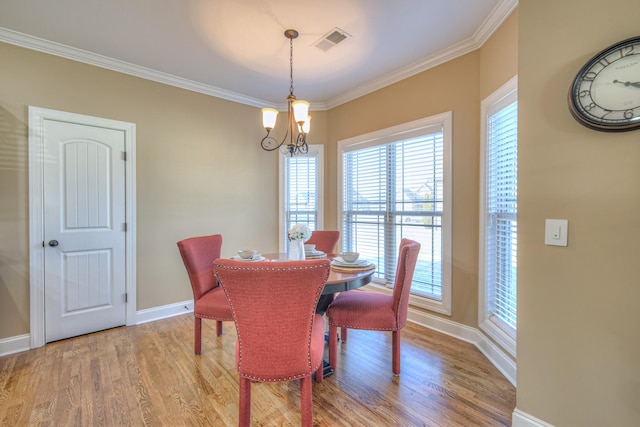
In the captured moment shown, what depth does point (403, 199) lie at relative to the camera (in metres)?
3.30

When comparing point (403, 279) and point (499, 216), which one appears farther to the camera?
point (499, 216)

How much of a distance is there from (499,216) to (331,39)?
212 centimetres

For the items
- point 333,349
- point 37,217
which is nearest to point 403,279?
point 333,349

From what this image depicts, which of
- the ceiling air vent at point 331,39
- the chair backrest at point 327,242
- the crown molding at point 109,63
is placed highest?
the ceiling air vent at point 331,39

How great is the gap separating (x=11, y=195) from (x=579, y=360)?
Result: 4182mm

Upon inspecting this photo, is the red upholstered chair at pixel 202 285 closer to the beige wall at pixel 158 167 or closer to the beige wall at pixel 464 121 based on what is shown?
the beige wall at pixel 158 167

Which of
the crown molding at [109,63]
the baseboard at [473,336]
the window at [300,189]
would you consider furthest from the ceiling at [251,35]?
the baseboard at [473,336]

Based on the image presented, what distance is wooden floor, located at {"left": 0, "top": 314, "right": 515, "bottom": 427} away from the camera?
1.71 meters

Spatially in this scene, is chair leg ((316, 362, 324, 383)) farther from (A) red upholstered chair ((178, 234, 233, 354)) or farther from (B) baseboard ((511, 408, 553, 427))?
(B) baseboard ((511, 408, 553, 427))

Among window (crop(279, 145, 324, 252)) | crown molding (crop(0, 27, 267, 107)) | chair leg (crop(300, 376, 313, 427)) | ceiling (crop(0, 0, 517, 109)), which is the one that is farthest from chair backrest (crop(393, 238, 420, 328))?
crown molding (crop(0, 27, 267, 107))

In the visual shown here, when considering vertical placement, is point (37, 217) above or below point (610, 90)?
below

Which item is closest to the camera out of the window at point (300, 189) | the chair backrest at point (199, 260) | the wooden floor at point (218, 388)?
the wooden floor at point (218, 388)

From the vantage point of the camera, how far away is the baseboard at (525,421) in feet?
4.78

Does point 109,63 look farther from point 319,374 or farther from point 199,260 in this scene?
point 319,374
